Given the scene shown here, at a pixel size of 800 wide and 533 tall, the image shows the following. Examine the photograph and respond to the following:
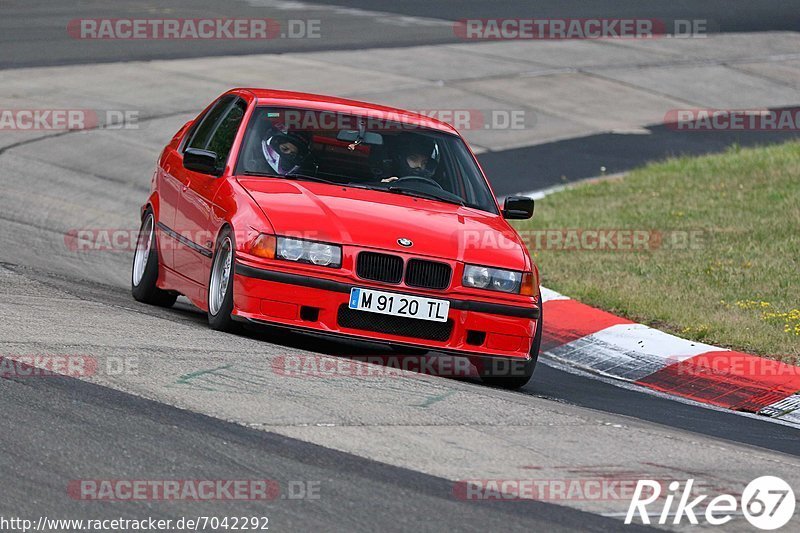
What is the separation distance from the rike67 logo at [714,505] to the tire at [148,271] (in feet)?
16.2

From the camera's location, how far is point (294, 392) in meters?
6.66

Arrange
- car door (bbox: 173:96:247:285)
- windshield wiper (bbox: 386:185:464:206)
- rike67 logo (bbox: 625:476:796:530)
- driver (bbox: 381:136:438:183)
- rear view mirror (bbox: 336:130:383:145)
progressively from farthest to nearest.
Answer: driver (bbox: 381:136:438:183) → rear view mirror (bbox: 336:130:383:145) → windshield wiper (bbox: 386:185:464:206) → car door (bbox: 173:96:247:285) → rike67 logo (bbox: 625:476:796:530)

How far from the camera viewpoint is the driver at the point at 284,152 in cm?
894

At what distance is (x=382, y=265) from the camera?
7922mm

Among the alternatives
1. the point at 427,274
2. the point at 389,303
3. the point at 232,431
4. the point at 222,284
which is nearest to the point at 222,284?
the point at 222,284

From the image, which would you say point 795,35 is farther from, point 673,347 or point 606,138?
point 673,347

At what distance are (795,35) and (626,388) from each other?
23.2m

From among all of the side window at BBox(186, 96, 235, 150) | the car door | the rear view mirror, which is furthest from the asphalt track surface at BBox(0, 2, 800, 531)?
the rear view mirror

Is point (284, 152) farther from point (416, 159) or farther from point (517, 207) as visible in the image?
point (517, 207)

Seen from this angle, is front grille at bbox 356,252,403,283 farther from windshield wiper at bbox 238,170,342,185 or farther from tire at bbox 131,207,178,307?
tire at bbox 131,207,178,307

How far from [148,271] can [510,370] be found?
9.43 ft

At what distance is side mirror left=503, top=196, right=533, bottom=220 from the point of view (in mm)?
9258

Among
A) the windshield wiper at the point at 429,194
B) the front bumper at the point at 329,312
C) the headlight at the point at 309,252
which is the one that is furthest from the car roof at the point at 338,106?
the front bumper at the point at 329,312

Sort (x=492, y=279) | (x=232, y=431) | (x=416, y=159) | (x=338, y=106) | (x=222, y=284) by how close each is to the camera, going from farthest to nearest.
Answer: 1. (x=338, y=106)
2. (x=416, y=159)
3. (x=222, y=284)
4. (x=492, y=279)
5. (x=232, y=431)
